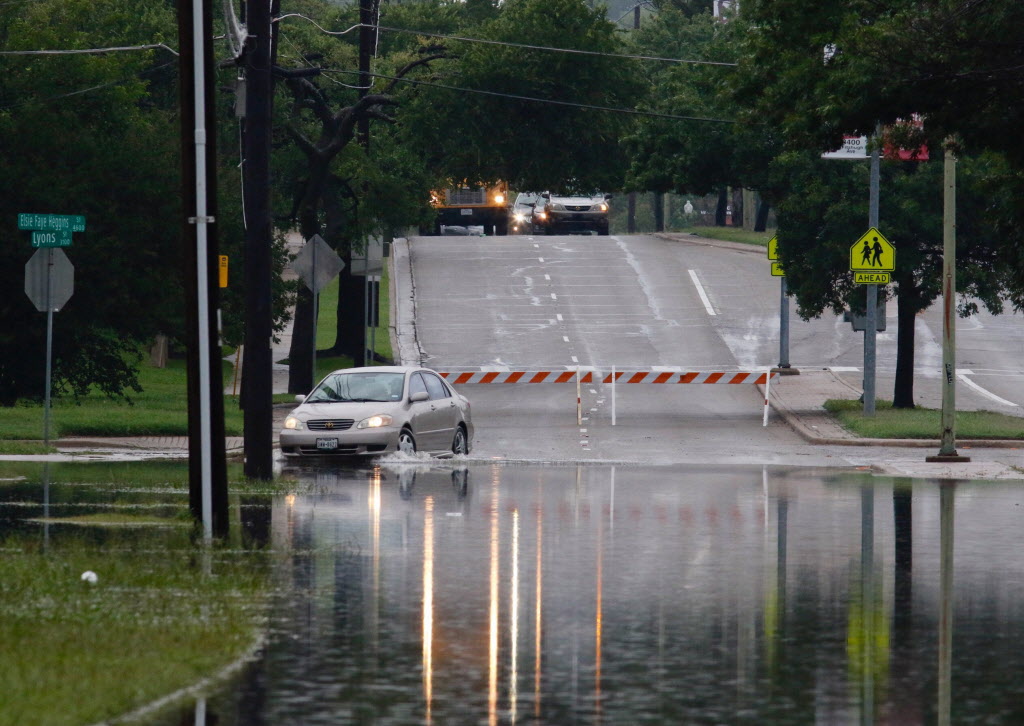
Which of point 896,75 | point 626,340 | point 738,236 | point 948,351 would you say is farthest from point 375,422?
point 738,236

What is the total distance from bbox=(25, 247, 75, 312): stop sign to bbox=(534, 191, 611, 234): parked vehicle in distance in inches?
1801

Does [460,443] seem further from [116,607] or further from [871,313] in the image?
[116,607]

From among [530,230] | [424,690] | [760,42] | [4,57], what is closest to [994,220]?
[760,42]

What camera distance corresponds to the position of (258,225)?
18.7 metres

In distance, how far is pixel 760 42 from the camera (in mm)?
21109

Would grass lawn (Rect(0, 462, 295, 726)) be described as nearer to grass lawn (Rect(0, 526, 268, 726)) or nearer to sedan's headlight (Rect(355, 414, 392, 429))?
grass lawn (Rect(0, 526, 268, 726))

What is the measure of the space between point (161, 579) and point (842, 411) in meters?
22.8

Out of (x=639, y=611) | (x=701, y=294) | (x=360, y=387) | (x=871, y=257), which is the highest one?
(x=871, y=257)

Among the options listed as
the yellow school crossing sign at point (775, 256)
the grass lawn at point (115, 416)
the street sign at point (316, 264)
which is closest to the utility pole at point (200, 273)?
the grass lawn at point (115, 416)

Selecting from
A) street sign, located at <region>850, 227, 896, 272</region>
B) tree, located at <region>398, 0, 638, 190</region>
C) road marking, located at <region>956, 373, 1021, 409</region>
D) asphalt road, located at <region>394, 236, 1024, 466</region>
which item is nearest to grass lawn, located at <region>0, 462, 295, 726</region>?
asphalt road, located at <region>394, 236, 1024, 466</region>

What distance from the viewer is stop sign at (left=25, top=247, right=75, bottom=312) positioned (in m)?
23.3

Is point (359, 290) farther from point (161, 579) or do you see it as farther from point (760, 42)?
point (161, 579)

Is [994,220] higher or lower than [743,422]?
higher

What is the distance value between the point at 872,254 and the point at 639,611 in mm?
19840
